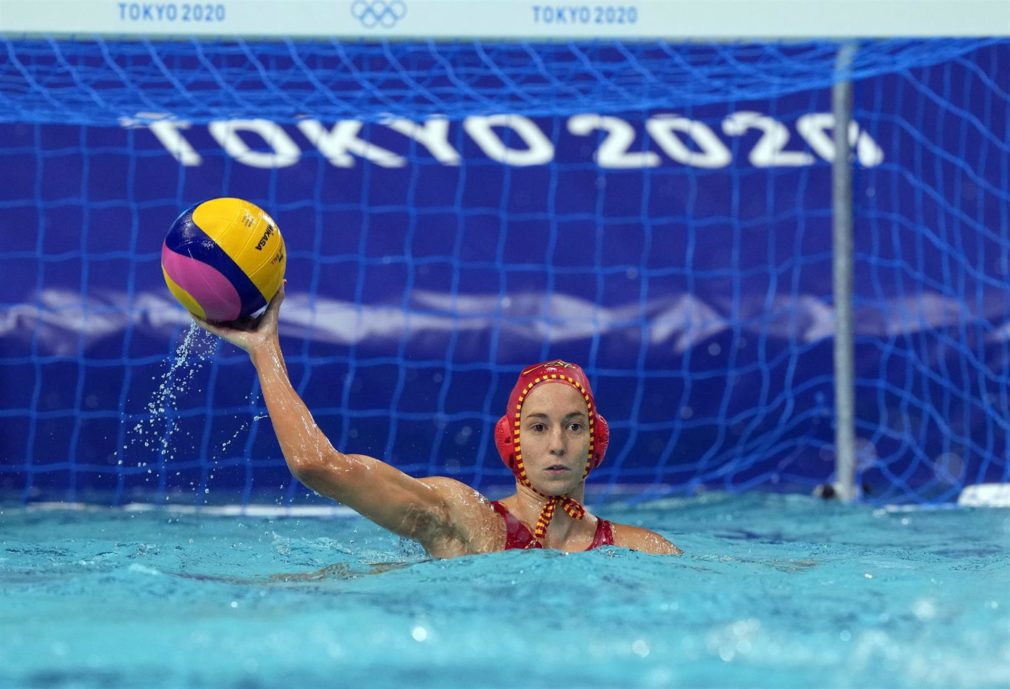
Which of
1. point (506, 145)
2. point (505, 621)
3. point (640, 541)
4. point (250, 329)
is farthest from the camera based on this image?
point (506, 145)

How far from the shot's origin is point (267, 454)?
618 cm

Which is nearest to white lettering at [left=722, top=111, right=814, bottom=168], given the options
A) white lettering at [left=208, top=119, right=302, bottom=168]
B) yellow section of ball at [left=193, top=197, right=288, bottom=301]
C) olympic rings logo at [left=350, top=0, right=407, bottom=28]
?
white lettering at [left=208, top=119, right=302, bottom=168]

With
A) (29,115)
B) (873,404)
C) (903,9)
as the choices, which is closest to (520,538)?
(903,9)

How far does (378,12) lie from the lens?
4.70 m

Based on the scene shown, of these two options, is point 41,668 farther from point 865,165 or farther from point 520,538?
point 865,165

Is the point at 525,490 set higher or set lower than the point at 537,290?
lower

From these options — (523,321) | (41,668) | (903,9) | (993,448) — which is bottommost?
(41,668)

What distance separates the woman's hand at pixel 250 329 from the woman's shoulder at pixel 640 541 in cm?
105

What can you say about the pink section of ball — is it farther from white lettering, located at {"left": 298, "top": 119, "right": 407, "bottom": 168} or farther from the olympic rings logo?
white lettering, located at {"left": 298, "top": 119, "right": 407, "bottom": 168}

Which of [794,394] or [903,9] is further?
[794,394]

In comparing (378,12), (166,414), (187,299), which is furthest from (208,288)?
(166,414)

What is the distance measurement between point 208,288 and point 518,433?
0.82 metres

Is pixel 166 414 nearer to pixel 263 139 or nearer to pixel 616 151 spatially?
pixel 263 139

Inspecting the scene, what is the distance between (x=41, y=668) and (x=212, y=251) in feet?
3.88
